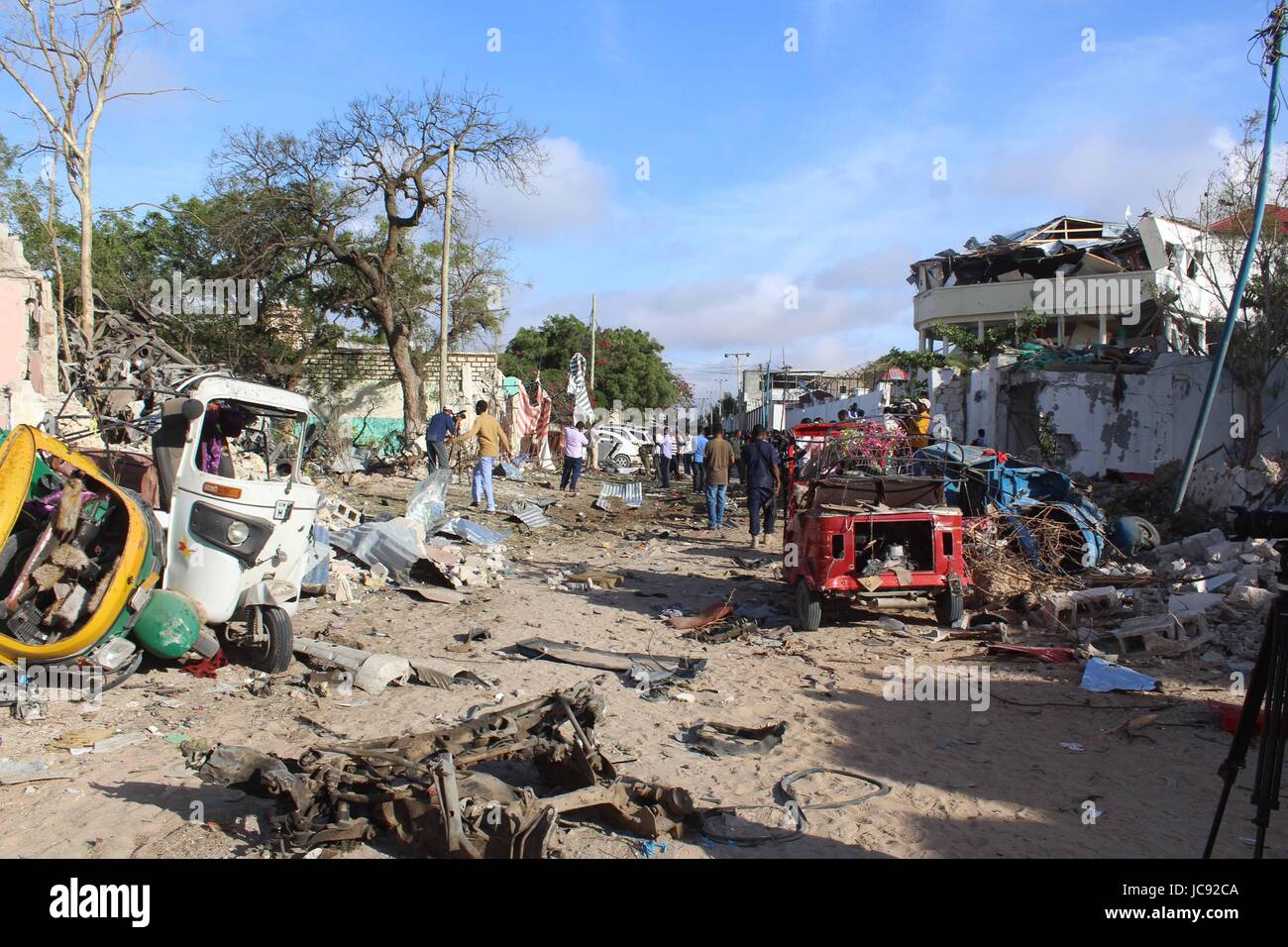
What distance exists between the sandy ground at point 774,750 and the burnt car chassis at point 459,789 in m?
0.18

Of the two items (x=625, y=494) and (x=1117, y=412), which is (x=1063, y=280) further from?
(x=625, y=494)

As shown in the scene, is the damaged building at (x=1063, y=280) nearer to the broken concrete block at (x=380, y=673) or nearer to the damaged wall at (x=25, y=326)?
the broken concrete block at (x=380, y=673)

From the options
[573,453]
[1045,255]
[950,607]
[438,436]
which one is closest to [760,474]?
[950,607]

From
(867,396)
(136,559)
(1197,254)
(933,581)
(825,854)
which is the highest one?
(1197,254)

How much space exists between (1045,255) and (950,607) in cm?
3457

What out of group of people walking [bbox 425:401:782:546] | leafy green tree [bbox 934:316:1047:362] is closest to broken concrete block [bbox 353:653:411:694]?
group of people walking [bbox 425:401:782:546]

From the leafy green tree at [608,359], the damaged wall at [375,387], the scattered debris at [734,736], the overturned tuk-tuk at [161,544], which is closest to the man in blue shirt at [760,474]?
the overturned tuk-tuk at [161,544]

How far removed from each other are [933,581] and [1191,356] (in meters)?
13.7

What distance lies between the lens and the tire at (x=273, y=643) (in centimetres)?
682

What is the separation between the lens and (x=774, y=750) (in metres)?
5.66

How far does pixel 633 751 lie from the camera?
554 cm

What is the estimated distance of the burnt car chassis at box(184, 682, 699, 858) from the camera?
12.3ft

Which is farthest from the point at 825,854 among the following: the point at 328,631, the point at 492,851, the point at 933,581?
the point at 328,631
